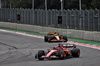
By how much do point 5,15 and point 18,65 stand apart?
31.1 metres

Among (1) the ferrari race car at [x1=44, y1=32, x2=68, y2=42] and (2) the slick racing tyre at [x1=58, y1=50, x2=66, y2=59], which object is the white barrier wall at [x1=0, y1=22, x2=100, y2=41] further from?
(2) the slick racing tyre at [x1=58, y1=50, x2=66, y2=59]

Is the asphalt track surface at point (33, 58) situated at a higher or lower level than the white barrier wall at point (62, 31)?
lower

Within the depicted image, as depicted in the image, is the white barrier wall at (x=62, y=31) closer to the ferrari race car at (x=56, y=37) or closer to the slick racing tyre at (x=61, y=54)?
the ferrari race car at (x=56, y=37)

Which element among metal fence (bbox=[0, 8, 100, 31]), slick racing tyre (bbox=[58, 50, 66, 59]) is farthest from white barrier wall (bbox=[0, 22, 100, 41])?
slick racing tyre (bbox=[58, 50, 66, 59])

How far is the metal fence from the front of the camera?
92.5ft

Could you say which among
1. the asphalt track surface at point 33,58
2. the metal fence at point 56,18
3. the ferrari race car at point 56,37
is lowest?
the asphalt track surface at point 33,58

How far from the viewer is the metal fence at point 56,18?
28191 mm

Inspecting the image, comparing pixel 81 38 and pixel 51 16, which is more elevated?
pixel 51 16

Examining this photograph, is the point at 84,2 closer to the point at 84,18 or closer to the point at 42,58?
the point at 84,18

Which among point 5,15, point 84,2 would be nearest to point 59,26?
point 5,15

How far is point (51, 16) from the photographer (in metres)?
34.2

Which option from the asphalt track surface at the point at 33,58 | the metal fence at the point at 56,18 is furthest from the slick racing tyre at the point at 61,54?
the metal fence at the point at 56,18

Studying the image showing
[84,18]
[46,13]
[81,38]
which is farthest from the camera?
[46,13]

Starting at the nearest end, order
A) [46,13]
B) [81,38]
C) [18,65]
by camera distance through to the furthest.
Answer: [18,65], [81,38], [46,13]
